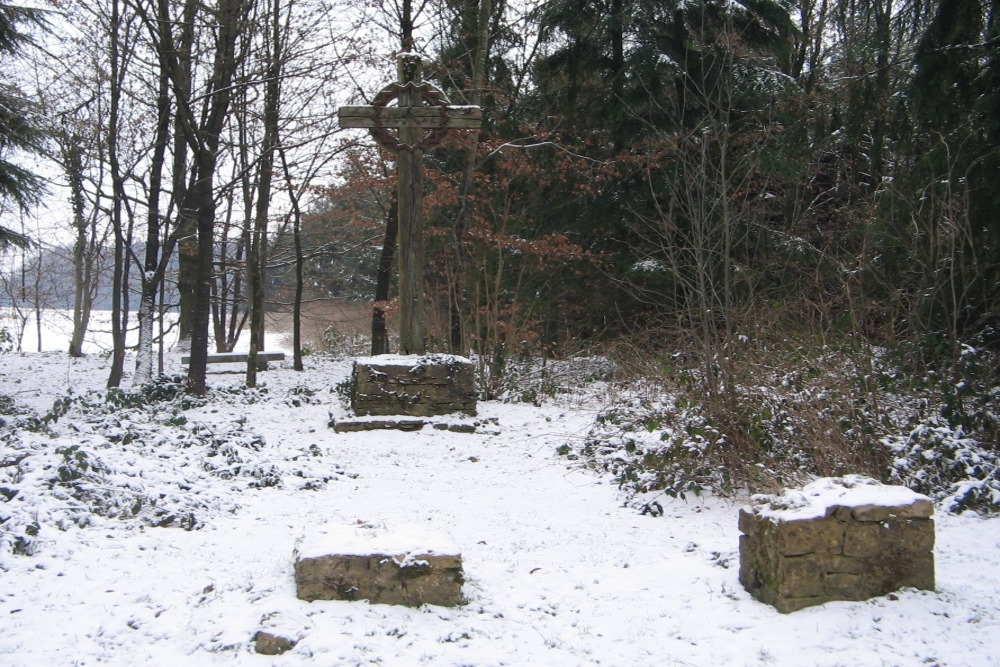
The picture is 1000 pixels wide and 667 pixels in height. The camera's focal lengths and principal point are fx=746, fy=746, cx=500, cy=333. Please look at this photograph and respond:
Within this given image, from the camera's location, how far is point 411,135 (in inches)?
398

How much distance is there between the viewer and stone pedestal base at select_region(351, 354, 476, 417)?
975 centimetres

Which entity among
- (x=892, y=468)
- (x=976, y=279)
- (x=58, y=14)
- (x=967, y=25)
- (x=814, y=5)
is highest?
(x=814, y=5)

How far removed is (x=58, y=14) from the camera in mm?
12062

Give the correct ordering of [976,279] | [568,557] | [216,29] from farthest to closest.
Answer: [216,29] → [976,279] → [568,557]

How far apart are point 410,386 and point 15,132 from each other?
663 cm

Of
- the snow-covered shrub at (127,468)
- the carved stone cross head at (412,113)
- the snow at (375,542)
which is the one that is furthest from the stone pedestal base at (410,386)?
the snow at (375,542)

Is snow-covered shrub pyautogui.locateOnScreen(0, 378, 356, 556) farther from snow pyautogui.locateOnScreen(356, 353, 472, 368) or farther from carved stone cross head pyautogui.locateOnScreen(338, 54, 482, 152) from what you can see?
carved stone cross head pyautogui.locateOnScreen(338, 54, 482, 152)

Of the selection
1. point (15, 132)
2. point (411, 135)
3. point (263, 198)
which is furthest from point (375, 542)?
point (263, 198)

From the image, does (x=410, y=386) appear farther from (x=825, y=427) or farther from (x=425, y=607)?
(x=425, y=607)

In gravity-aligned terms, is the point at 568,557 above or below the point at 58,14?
below

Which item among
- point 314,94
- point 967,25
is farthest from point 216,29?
point 967,25

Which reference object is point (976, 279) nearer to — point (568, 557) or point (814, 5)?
point (568, 557)

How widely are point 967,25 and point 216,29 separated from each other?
10.5m

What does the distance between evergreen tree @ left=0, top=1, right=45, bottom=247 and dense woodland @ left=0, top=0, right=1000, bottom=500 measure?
43 mm
